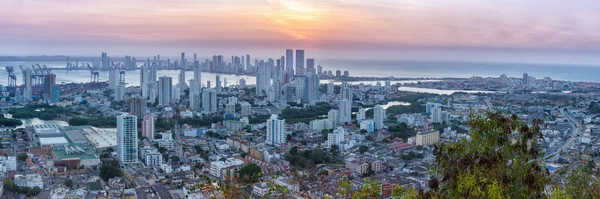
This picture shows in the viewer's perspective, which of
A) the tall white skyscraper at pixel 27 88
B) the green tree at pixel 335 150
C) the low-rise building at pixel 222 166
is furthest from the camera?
the tall white skyscraper at pixel 27 88

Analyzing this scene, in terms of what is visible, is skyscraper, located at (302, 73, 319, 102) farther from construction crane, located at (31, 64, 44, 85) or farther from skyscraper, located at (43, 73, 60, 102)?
construction crane, located at (31, 64, 44, 85)

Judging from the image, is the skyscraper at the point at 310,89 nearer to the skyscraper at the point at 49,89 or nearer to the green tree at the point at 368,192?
A: the skyscraper at the point at 49,89

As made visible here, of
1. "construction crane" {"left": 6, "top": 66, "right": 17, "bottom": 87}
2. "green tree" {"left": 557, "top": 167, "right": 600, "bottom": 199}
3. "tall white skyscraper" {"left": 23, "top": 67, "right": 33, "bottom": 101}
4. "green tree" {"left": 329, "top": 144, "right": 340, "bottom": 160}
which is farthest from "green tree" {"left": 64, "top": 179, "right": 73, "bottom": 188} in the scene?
"construction crane" {"left": 6, "top": 66, "right": 17, "bottom": 87}

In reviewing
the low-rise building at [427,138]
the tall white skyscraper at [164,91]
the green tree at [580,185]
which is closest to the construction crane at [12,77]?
the tall white skyscraper at [164,91]

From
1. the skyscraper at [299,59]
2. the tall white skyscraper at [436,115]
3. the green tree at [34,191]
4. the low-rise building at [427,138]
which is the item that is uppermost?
the skyscraper at [299,59]

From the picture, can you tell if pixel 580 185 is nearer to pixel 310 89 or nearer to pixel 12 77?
pixel 310 89

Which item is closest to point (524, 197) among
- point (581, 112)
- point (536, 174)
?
point (536, 174)
